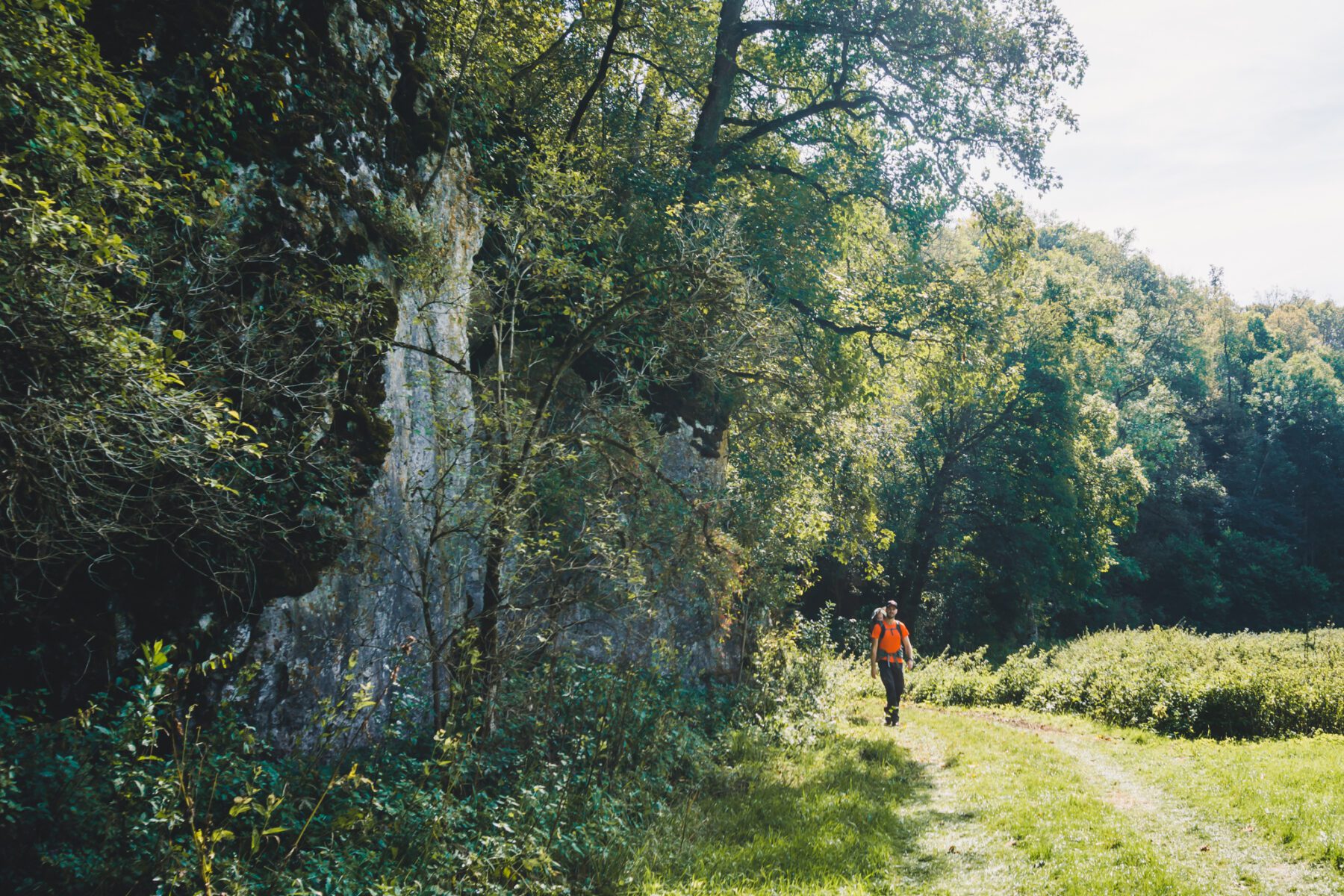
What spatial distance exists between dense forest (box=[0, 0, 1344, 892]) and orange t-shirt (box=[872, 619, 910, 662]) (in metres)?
1.98

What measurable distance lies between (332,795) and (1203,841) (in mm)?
7023

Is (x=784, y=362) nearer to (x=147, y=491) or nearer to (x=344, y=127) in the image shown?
(x=344, y=127)

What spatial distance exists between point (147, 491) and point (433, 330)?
3.31m

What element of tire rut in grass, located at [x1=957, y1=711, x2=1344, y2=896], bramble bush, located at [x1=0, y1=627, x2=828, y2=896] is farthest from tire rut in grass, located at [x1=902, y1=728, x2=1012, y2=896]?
bramble bush, located at [x1=0, y1=627, x2=828, y2=896]

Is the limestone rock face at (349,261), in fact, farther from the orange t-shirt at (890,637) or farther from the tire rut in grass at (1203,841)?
the orange t-shirt at (890,637)

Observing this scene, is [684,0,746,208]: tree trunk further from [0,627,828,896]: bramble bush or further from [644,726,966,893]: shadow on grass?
[644,726,966,893]: shadow on grass

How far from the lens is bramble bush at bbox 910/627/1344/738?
35.9ft

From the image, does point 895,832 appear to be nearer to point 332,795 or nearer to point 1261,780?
point 1261,780

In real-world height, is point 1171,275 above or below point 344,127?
above

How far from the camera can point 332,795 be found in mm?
5105

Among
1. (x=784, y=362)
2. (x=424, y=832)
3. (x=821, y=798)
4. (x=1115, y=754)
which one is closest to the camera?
(x=424, y=832)

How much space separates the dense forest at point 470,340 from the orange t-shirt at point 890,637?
198 cm

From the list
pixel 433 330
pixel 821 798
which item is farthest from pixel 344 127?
Result: pixel 821 798

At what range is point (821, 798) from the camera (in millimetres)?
7754
